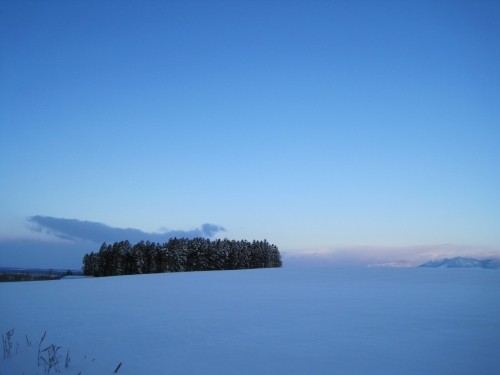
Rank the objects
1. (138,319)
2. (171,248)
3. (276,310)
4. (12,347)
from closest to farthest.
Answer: (12,347) → (138,319) → (276,310) → (171,248)

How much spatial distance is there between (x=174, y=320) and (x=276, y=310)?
4515mm

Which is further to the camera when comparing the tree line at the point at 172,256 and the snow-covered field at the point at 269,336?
the tree line at the point at 172,256

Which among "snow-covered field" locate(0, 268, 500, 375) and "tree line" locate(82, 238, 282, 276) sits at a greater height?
"tree line" locate(82, 238, 282, 276)

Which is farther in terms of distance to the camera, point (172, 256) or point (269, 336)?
point (172, 256)

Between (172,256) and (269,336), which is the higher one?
(172,256)

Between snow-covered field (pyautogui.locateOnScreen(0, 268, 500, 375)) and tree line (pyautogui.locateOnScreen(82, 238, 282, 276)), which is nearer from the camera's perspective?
snow-covered field (pyautogui.locateOnScreen(0, 268, 500, 375))

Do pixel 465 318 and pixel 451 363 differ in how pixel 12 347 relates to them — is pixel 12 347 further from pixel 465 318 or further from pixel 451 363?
pixel 465 318

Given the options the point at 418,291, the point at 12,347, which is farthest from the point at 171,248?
the point at 12,347

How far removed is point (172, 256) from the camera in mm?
85500

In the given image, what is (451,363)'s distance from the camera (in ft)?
27.1

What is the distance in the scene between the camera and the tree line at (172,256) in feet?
284

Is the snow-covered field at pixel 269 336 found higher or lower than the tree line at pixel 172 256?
lower

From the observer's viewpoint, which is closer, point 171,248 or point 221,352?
point 221,352

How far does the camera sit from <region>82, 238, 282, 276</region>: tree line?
86625 millimetres
